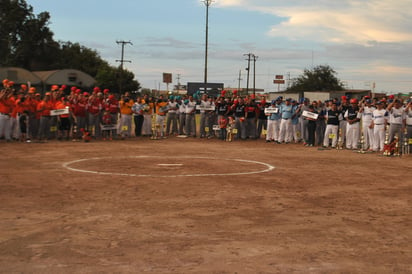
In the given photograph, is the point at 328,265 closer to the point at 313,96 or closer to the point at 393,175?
the point at 393,175

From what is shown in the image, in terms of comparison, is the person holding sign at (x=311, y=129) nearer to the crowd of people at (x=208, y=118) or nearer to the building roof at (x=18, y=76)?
the crowd of people at (x=208, y=118)

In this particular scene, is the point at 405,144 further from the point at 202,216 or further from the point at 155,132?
the point at 202,216

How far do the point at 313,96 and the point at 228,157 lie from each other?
179 feet

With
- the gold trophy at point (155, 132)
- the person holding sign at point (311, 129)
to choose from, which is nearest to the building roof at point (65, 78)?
the gold trophy at point (155, 132)

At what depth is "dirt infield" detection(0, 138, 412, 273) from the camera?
635 cm

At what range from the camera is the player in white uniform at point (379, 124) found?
20.9 meters

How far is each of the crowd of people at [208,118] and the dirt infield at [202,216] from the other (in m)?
5.19

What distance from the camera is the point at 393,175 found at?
1432 cm

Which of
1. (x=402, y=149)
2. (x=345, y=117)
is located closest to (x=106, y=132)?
(x=345, y=117)

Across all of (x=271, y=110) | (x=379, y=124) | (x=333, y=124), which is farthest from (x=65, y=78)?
(x=379, y=124)

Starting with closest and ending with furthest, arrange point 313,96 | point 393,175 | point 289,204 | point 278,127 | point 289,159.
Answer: point 289,204, point 393,175, point 289,159, point 278,127, point 313,96

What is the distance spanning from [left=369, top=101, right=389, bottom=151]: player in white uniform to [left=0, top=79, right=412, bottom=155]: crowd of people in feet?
0.05

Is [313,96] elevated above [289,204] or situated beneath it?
elevated above

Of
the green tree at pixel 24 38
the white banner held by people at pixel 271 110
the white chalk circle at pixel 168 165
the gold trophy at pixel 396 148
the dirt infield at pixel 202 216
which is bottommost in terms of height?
the dirt infield at pixel 202 216
